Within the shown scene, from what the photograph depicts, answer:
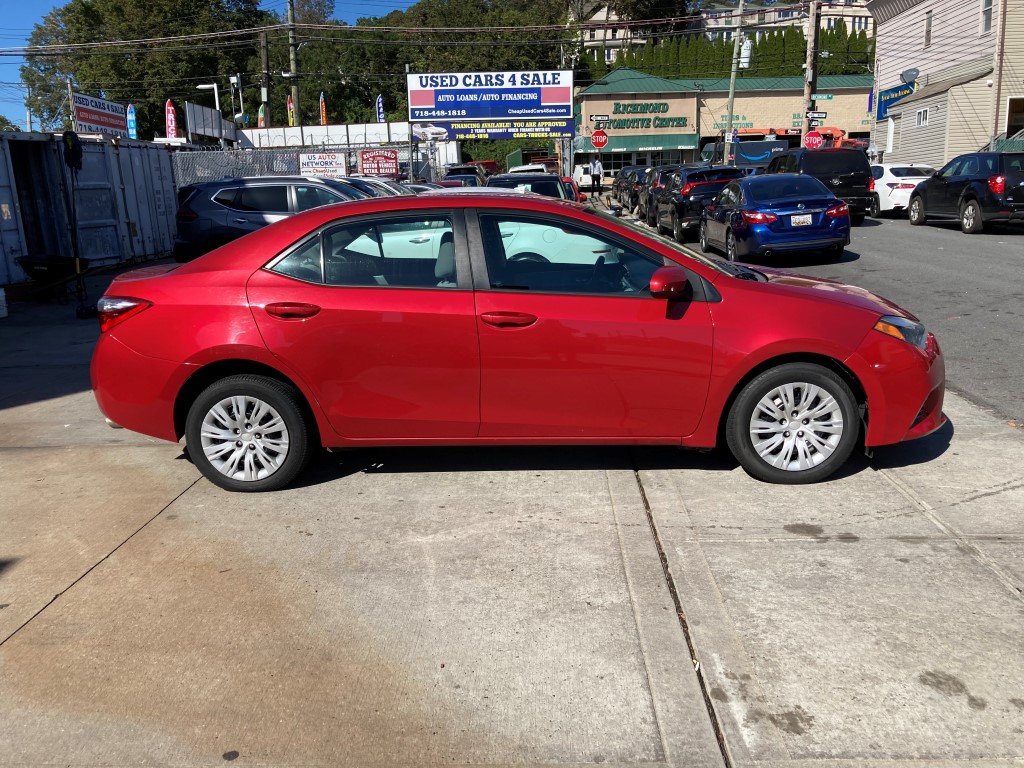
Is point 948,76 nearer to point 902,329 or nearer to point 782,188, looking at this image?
point 782,188

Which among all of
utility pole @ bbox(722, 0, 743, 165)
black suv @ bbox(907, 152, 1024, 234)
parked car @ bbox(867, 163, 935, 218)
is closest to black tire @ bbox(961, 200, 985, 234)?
black suv @ bbox(907, 152, 1024, 234)

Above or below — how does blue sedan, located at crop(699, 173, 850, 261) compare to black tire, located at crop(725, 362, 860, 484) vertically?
above

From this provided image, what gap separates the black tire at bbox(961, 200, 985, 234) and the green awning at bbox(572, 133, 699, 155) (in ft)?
136

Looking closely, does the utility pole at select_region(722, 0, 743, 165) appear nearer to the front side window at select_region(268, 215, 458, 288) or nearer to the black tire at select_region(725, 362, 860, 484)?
the black tire at select_region(725, 362, 860, 484)

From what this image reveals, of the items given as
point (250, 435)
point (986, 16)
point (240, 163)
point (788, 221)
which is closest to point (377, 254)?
point (250, 435)

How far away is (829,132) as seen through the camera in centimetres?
5734

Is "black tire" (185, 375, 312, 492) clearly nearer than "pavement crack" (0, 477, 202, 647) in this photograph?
No

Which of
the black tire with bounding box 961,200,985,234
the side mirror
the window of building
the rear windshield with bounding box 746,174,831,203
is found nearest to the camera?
the side mirror

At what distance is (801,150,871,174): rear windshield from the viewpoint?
69.5ft

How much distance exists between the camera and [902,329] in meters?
5.06

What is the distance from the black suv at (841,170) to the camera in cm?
2117

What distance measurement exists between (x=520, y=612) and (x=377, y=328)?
1.85m

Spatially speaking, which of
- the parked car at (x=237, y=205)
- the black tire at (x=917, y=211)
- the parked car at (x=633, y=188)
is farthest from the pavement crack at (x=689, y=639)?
the parked car at (x=633, y=188)

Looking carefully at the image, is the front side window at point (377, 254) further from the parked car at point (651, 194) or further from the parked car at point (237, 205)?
the parked car at point (651, 194)
